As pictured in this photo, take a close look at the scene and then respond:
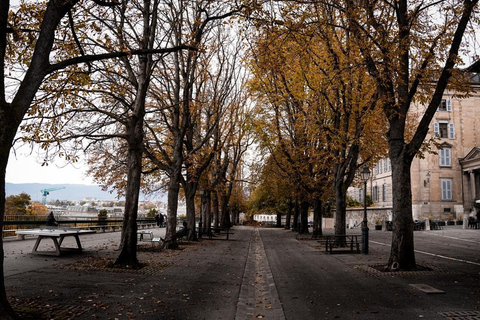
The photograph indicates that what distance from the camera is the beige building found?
4844 cm

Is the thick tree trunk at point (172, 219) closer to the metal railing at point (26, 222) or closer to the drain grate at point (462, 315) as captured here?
the metal railing at point (26, 222)

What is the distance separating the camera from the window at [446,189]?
162 ft

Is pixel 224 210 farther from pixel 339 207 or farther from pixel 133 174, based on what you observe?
pixel 133 174

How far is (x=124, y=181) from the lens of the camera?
2173cm

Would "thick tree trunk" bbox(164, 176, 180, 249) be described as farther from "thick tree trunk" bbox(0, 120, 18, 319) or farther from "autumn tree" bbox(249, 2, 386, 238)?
"thick tree trunk" bbox(0, 120, 18, 319)

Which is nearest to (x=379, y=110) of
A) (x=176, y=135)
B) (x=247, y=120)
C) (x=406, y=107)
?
(x=406, y=107)

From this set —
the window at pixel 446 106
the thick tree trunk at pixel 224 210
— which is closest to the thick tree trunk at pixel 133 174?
the thick tree trunk at pixel 224 210

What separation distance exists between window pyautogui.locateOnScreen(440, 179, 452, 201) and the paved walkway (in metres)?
40.9

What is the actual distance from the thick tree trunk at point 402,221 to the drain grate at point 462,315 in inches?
188

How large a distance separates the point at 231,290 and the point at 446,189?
4883cm

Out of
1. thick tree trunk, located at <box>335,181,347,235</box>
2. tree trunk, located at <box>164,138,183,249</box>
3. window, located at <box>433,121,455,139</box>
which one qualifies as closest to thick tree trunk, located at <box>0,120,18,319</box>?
tree trunk, located at <box>164,138,183,249</box>

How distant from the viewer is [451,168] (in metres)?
50.8

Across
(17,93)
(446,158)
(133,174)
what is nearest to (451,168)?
(446,158)

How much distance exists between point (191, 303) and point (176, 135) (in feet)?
41.7
